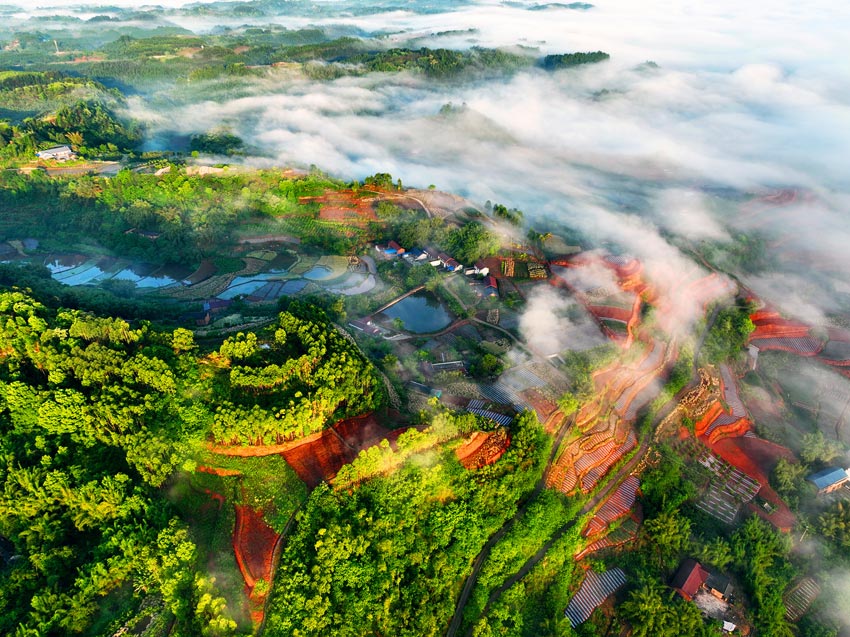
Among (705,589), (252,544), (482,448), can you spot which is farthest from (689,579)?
(252,544)

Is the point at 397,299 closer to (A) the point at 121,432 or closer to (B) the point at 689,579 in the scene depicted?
(A) the point at 121,432

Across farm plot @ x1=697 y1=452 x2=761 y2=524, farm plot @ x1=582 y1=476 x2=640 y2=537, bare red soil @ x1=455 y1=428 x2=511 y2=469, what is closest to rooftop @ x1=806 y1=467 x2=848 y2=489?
farm plot @ x1=697 y1=452 x2=761 y2=524

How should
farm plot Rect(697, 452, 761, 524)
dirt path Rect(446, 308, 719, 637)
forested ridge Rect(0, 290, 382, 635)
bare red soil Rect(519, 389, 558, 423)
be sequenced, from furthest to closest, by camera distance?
farm plot Rect(697, 452, 761, 524) < bare red soil Rect(519, 389, 558, 423) < dirt path Rect(446, 308, 719, 637) < forested ridge Rect(0, 290, 382, 635)

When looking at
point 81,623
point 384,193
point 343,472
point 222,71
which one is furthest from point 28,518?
point 222,71

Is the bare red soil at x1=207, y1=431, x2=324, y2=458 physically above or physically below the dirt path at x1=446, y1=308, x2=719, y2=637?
above

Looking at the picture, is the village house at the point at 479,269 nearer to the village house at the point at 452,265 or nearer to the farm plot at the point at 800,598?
the village house at the point at 452,265

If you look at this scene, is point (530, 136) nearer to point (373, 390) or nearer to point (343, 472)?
point (373, 390)

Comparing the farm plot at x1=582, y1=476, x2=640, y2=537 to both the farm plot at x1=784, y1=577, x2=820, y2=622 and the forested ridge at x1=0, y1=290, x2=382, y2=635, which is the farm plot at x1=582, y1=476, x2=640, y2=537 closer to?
the farm plot at x1=784, y1=577, x2=820, y2=622
